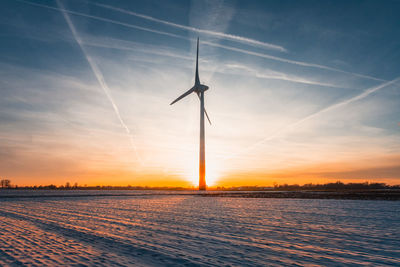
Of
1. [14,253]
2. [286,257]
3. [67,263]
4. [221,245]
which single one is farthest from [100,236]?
[286,257]

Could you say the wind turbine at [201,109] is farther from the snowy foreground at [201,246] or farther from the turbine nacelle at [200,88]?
the snowy foreground at [201,246]

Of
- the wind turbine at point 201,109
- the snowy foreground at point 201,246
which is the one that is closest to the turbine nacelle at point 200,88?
the wind turbine at point 201,109

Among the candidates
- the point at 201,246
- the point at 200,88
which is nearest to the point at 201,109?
the point at 200,88

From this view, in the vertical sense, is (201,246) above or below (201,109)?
below

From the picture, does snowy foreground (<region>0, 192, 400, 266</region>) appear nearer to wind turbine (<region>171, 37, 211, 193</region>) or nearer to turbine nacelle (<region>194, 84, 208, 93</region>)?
wind turbine (<region>171, 37, 211, 193</region>)

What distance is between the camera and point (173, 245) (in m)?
13.7

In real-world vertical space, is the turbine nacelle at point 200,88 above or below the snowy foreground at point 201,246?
above

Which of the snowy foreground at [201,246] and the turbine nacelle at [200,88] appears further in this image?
the turbine nacelle at [200,88]

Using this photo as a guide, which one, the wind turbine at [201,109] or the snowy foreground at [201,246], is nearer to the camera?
the snowy foreground at [201,246]

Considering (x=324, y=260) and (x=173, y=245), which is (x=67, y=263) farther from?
(x=324, y=260)

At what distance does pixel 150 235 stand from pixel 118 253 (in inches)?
185

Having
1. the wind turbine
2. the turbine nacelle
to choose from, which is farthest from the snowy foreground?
the turbine nacelle

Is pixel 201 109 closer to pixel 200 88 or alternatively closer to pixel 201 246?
pixel 200 88

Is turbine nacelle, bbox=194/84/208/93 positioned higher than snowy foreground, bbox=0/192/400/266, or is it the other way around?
turbine nacelle, bbox=194/84/208/93
